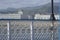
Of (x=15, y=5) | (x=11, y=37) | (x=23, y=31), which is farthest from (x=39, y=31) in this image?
(x=15, y=5)

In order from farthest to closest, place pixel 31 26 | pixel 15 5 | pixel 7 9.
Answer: pixel 15 5
pixel 7 9
pixel 31 26

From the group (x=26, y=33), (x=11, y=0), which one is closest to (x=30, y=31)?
(x=26, y=33)

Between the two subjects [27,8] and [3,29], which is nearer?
[3,29]

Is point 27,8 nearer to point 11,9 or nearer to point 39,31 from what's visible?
point 11,9

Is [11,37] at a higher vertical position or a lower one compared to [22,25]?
lower

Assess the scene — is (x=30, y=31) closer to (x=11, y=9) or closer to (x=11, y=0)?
(x=11, y=9)

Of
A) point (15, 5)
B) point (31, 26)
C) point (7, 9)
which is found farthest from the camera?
point (15, 5)

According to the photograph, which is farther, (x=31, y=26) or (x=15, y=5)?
(x=15, y=5)

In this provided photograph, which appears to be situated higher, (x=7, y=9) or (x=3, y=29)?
(x=7, y=9)

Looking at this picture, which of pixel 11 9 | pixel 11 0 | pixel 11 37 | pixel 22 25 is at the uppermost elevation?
pixel 11 0
